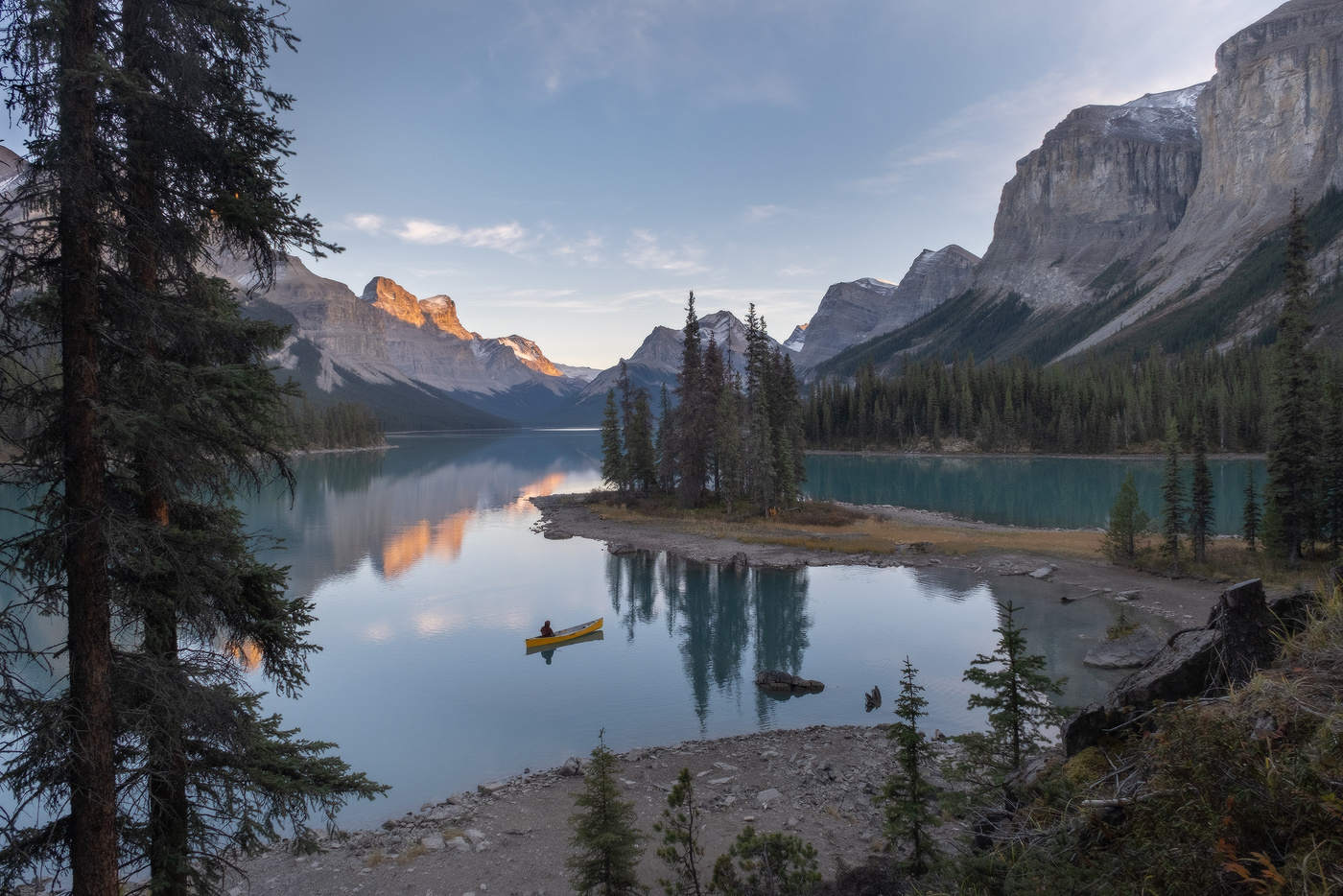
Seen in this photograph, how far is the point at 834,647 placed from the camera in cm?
2822

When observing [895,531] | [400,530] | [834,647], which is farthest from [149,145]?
[400,530]

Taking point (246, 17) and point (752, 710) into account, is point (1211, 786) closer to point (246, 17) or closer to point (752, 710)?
point (246, 17)

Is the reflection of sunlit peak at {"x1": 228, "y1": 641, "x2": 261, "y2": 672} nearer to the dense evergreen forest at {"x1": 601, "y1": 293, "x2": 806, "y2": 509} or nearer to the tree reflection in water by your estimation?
the tree reflection in water

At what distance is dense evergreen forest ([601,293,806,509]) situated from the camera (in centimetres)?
5734

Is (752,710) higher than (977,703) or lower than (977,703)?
lower

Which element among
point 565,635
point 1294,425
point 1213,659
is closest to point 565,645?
point 565,635

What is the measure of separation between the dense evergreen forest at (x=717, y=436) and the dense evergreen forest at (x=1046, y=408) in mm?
73098

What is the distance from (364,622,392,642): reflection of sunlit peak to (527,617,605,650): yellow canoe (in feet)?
23.9

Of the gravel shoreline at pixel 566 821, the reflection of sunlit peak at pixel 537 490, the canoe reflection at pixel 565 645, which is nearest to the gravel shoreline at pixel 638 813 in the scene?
the gravel shoreline at pixel 566 821

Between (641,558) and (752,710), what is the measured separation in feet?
80.1

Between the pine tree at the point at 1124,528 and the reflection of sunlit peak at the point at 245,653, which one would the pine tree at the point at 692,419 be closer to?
the pine tree at the point at 1124,528

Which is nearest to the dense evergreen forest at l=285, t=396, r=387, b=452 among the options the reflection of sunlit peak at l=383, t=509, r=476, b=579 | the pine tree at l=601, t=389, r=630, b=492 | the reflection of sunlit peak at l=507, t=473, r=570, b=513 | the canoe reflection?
the reflection of sunlit peak at l=507, t=473, r=570, b=513

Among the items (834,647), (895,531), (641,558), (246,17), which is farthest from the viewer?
(895,531)

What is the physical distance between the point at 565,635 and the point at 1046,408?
125764mm
